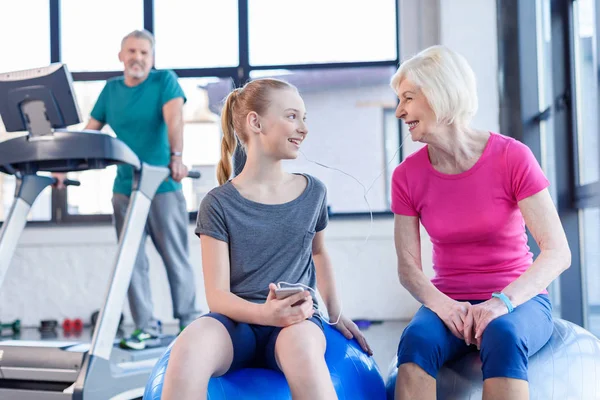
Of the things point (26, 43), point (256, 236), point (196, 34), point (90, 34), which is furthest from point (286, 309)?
point (26, 43)

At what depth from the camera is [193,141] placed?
5.33 metres

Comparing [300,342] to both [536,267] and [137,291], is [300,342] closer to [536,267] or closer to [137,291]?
[536,267]

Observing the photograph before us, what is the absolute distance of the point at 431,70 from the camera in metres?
1.77

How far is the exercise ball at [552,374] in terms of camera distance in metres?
1.64

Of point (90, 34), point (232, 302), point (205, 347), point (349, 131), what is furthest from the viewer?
point (90, 34)

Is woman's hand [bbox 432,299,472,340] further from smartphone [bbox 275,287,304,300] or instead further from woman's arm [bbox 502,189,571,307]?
smartphone [bbox 275,287,304,300]

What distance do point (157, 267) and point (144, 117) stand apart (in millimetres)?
1953

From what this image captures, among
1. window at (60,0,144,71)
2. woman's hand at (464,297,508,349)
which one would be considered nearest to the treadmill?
woman's hand at (464,297,508,349)

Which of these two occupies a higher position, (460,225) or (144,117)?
(144,117)

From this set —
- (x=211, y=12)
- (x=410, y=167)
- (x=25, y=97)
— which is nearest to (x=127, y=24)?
(x=211, y=12)

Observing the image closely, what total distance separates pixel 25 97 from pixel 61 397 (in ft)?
3.56

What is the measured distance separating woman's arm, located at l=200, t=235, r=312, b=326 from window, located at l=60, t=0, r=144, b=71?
4.03 m

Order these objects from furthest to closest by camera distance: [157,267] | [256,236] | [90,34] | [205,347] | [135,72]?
[90,34] → [157,267] → [135,72] → [256,236] → [205,347]

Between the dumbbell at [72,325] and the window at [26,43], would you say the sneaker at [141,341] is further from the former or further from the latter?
the window at [26,43]
